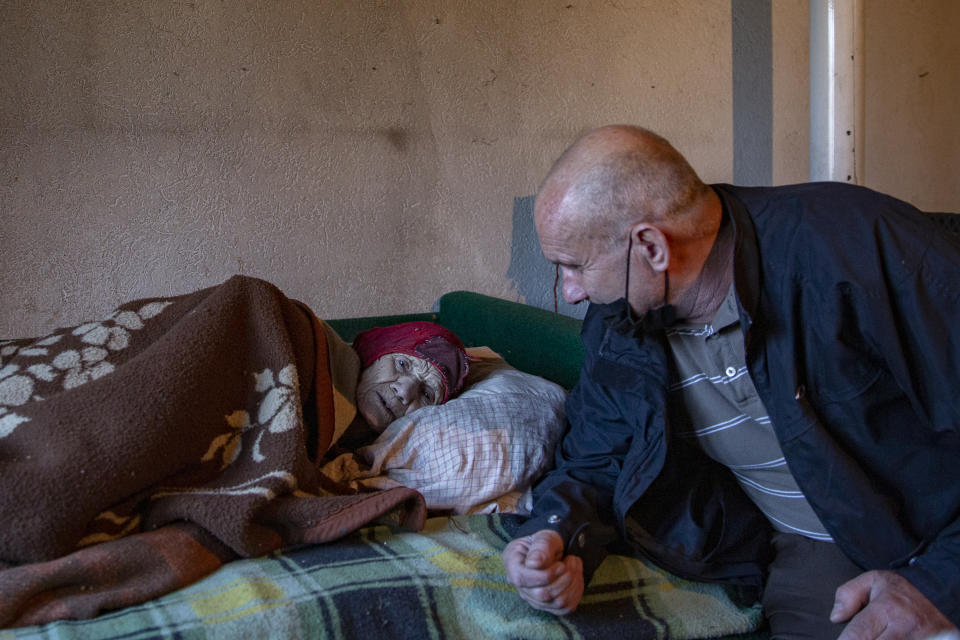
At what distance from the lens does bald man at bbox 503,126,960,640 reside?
1097mm

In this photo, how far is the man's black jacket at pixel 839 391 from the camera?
1084 mm

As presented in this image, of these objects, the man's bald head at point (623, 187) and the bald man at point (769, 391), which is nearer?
the bald man at point (769, 391)

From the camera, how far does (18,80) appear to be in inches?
81.6

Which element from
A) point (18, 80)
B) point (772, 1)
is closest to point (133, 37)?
point (18, 80)

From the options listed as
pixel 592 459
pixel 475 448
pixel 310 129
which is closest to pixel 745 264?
pixel 592 459

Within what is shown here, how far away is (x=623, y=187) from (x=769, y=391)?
0.39 m

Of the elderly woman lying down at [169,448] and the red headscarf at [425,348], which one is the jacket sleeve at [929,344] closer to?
the elderly woman lying down at [169,448]

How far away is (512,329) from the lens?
2143 millimetres

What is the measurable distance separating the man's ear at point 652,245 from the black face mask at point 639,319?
0.12ft

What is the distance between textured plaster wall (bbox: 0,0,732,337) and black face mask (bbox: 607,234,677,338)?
1337 mm

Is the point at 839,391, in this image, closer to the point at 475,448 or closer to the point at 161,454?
the point at 475,448

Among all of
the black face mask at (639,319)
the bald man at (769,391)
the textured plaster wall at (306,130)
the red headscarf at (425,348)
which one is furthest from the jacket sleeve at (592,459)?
the textured plaster wall at (306,130)

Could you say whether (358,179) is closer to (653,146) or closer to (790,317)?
(653,146)

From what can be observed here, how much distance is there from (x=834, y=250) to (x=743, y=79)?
2062 millimetres
